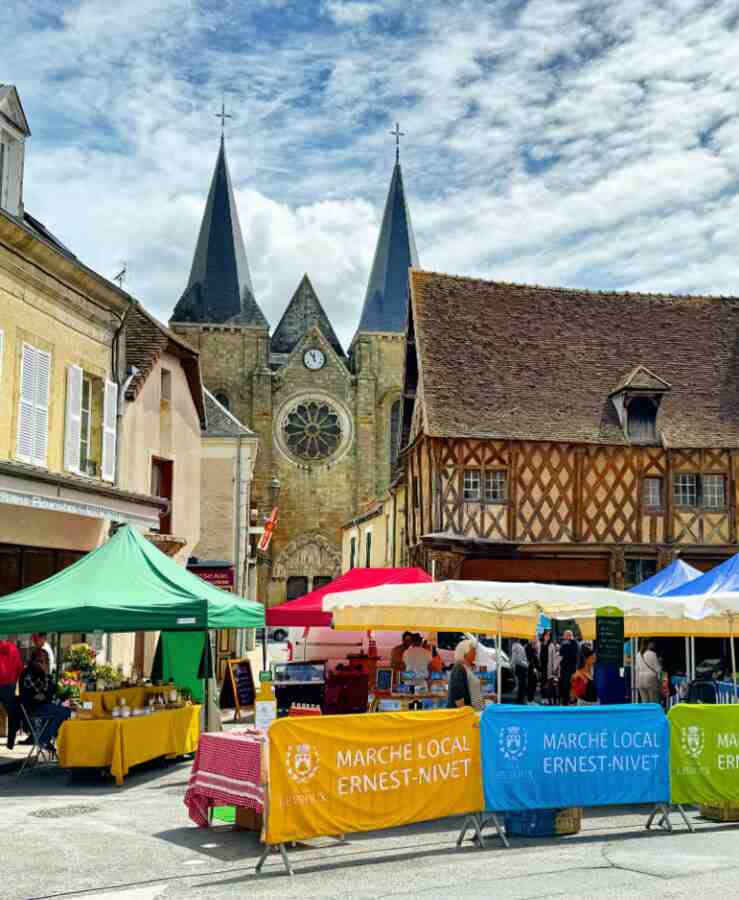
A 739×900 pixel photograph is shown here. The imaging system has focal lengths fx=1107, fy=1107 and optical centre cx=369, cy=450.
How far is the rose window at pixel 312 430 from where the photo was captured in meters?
49.8

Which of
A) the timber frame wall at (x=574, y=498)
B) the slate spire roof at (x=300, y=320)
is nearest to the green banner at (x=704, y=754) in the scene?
the timber frame wall at (x=574, y=498)

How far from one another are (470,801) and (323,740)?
1234mm

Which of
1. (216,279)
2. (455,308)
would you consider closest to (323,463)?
(216,279)

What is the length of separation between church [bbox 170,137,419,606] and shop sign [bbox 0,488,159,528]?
31898 mm

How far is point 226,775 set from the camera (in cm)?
764

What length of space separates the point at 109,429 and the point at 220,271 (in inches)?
1488

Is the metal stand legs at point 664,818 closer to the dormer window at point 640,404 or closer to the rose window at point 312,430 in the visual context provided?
the dormer window at point 640,404

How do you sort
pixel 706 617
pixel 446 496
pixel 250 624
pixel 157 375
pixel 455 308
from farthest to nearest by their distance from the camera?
1. pixel 455 308
2. pixel 446 496
3. pixel 157 375
4. pixel 250 624
5. pixel 706 617

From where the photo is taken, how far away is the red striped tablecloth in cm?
733

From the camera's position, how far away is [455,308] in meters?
25.1

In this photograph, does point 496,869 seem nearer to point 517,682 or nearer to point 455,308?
point 517,682

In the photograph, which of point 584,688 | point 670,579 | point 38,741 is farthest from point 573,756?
point 670,579

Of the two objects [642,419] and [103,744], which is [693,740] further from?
[642,419]

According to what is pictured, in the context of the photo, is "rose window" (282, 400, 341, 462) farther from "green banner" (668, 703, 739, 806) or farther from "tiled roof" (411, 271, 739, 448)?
"green banner" (668, 703, 739, 806)
